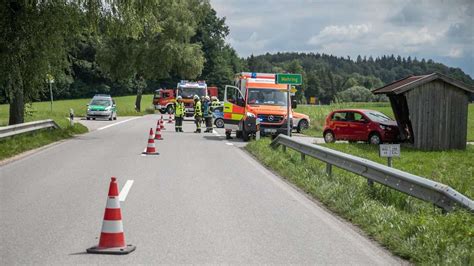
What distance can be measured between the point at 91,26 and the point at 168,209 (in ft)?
51.6

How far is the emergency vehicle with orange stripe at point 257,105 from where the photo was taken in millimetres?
27172

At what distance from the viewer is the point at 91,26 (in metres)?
24.0

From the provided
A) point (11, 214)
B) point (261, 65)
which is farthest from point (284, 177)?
point (261, 65)

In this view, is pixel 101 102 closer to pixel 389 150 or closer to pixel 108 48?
pixel 108 48

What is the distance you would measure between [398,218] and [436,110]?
18.3 metres

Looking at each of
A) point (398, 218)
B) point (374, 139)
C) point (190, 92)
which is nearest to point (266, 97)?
point (374, 139)

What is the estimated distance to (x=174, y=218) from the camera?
29.4 ft

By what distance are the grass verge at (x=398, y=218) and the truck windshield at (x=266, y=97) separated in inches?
529

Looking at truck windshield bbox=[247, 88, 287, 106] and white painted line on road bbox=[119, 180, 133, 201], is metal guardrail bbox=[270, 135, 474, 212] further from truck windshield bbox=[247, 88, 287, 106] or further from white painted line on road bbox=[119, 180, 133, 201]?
truck windshield bbox=[247, 88, 287, 106]

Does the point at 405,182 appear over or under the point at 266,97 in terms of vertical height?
under

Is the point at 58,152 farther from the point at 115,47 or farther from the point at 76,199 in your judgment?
the point at 115,47

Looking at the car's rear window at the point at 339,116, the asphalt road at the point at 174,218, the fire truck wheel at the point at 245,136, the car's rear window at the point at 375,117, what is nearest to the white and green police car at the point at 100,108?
the fire truck wheel at the point at 245,136

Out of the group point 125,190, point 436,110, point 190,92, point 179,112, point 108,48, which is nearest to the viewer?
point 125,190

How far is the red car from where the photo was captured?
27.7m
